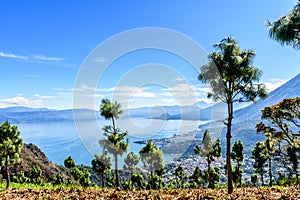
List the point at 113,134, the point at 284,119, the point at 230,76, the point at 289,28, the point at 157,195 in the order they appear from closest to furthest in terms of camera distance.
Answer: the point at 289,28 < the point at 157,195 < the point at 230,76 < the point at 113,134 < the point at 284,119

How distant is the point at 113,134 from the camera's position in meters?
25.1

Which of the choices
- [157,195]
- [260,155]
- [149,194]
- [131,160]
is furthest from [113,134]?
[260,155]

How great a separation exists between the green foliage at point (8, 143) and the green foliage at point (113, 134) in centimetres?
840

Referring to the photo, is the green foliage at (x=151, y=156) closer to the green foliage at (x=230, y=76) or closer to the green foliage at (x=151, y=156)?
the green foliage at (x=151, y=156)

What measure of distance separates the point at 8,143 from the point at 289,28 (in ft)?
82.4

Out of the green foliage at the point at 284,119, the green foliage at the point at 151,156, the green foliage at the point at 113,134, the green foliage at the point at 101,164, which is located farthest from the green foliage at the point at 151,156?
the green foliage at the point at 284,119

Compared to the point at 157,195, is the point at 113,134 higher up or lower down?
higher up

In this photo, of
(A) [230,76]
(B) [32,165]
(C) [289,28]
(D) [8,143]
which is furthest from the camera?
(B) [32,165]

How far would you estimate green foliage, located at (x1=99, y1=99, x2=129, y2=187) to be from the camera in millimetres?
24406

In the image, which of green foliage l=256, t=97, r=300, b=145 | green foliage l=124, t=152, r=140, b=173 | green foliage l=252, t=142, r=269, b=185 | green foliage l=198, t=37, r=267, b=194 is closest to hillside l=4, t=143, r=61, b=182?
green foliage l=124, t=152, r=140, b=173

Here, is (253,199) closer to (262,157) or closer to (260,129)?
(260,129)

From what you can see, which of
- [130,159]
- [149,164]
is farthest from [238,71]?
[130,159]

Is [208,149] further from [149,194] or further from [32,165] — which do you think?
[32,165]

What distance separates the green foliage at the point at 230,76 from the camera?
13656mm
